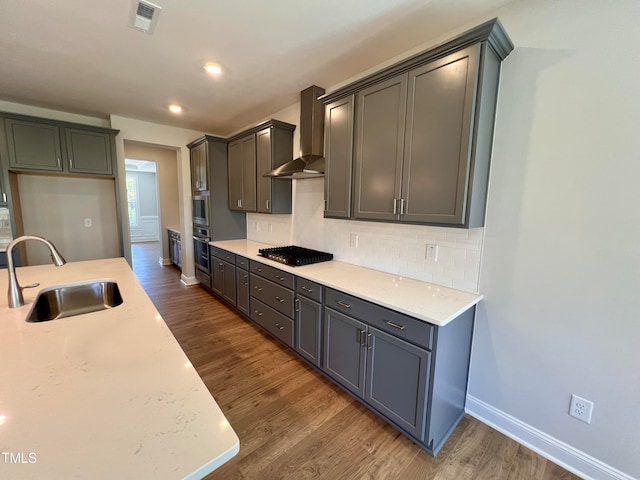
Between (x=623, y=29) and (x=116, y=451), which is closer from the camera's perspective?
Answer: (x=116, y=451)

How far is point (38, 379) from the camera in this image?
2.92 ft

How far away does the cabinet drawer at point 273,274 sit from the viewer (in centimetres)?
250

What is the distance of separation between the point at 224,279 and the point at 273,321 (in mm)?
1307

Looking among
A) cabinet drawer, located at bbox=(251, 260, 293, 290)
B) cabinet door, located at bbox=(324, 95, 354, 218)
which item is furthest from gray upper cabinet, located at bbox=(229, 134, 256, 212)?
cabinet door, located at bbox=(324, 95, 354, 218)

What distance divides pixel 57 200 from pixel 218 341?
3155mm

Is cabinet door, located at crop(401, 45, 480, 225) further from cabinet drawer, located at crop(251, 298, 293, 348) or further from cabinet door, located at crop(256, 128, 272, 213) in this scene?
cabinet door, located at crop(256, 128, 272, 213)

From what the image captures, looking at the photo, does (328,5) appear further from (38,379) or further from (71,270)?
(71,270)

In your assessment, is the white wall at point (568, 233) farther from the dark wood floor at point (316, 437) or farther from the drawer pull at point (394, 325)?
the drawer pull at point (394, 325)

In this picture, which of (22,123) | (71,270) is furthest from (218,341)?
(22,123)

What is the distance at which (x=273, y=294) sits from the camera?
274cm

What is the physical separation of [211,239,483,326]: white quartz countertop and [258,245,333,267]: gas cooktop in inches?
2.3

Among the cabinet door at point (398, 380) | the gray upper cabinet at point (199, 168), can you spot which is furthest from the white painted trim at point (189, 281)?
the cabinet door at point (398, 380)

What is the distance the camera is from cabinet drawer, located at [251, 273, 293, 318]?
2.53 metres

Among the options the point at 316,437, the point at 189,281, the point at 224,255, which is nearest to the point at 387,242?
the point at 316,437
